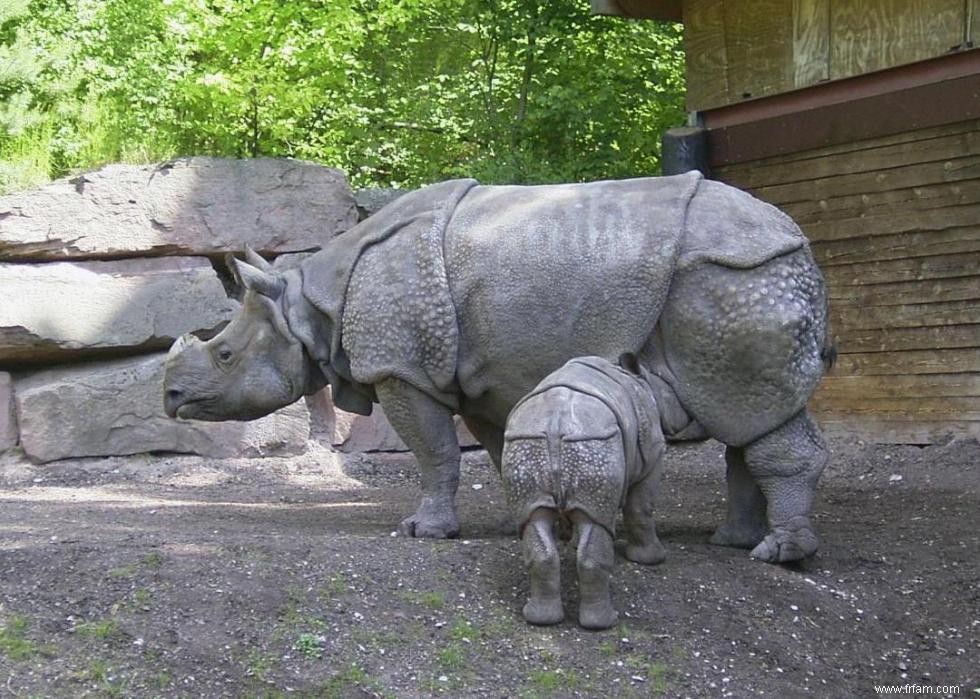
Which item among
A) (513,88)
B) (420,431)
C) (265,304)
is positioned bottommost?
(420,431)

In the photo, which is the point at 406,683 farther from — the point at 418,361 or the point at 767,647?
the point at 418,361

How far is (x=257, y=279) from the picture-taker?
7.15 m

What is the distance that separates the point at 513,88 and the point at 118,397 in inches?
A: 238

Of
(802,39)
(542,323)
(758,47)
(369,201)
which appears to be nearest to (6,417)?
Result: (369,201)

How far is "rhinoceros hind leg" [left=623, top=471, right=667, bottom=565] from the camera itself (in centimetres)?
616

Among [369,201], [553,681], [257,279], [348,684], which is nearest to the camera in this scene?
[348,684]

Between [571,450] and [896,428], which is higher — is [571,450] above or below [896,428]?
above

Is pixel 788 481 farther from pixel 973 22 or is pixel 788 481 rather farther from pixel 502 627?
pixel 973 22

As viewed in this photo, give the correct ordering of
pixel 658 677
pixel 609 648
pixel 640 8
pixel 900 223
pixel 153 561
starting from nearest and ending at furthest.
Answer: pixel 658 677 < pixel 609 648 < pixel 153 561 < pixel 900 223 < pixel 640 8

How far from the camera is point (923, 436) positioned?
979 centimetres

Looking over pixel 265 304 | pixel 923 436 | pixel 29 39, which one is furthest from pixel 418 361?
pixel 29 39

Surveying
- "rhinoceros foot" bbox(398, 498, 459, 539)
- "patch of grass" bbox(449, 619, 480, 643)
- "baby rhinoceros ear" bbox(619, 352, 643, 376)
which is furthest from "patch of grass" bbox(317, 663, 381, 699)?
"baby rhinoceros ear" bbox(619, 352, 643, 376)

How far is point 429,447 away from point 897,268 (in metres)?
4.46
